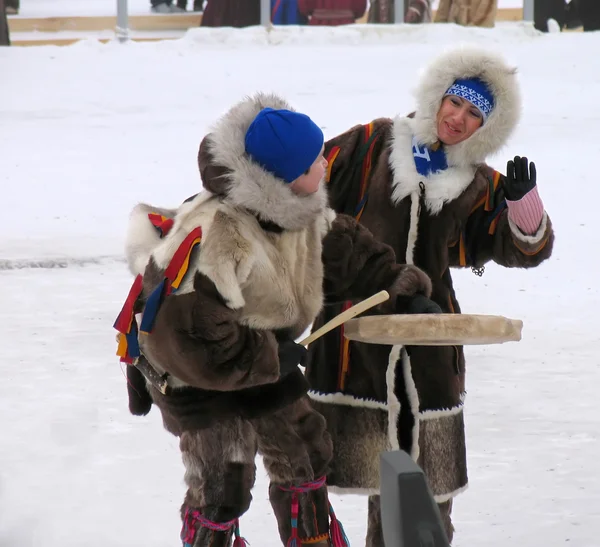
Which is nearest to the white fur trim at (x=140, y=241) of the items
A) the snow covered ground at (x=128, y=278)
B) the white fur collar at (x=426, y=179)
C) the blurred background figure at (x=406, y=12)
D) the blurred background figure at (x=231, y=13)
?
the white fur collar at (x=426, y=179)

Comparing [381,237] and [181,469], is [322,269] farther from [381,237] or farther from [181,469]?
[181,469]

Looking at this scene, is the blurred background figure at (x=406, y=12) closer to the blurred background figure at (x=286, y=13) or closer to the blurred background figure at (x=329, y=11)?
the blurred background figure at (x=329, y=11)

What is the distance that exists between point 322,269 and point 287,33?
6793 millimetres

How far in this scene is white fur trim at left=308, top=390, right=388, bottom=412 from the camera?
2877 mm

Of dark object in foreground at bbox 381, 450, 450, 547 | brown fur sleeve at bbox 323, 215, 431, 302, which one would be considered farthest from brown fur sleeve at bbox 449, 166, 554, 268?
dark object in foreground at bbox 381, 450, 450, 547

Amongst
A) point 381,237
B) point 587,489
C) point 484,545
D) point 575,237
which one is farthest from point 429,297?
point 575,237

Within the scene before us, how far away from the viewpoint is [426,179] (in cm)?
283

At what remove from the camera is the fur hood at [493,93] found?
283cm

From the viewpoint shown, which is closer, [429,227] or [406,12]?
[429,227]

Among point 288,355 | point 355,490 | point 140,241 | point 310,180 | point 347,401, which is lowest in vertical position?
point 355,490

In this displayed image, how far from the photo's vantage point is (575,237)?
21.4 feet

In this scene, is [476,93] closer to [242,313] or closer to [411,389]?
[411,389]

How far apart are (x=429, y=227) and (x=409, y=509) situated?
1.26m

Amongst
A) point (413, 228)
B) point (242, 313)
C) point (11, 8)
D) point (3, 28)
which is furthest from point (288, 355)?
point (11, 8)
